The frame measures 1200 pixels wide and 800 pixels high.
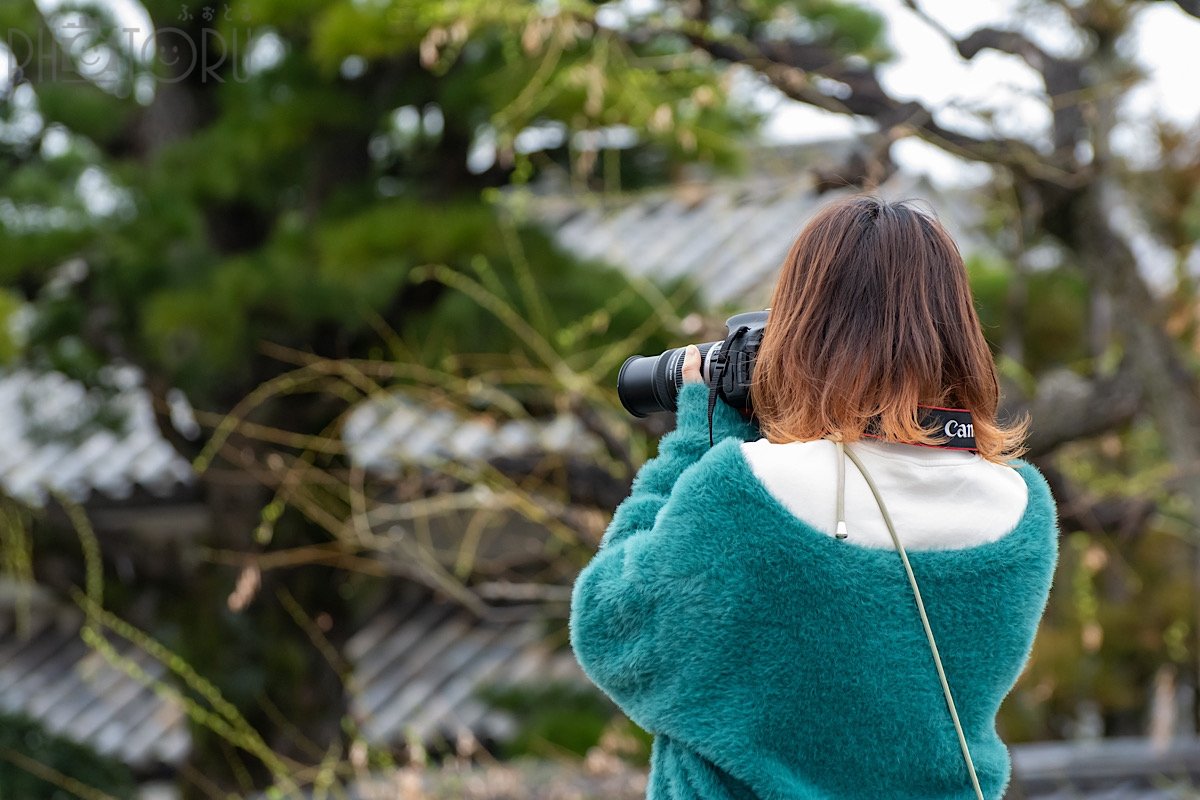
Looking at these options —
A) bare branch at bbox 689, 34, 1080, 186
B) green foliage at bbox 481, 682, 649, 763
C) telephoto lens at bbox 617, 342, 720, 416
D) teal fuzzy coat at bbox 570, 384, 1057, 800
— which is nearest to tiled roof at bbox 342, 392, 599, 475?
green foliage at bbox 481, 682, 649, 763

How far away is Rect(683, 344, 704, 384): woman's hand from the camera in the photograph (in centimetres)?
110

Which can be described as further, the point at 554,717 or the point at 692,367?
the point at 554,717

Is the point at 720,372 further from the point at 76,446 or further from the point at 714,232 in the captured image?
the point at 714,232

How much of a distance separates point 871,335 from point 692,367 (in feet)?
0.55

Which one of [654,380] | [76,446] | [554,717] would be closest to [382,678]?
[554,717]

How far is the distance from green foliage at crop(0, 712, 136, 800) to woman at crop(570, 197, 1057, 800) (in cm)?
246

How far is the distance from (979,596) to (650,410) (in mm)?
333

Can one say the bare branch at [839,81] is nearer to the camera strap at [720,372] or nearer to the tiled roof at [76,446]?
the camera strap at [720,372]

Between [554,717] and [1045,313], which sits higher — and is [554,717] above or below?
below

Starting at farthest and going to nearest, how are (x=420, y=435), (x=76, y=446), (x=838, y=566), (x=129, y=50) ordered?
(x=420, y=435), (x=76, y=446), (x=129, y=50), (x=838, y=566)

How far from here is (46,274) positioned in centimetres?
316

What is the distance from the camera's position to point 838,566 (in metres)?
0.98

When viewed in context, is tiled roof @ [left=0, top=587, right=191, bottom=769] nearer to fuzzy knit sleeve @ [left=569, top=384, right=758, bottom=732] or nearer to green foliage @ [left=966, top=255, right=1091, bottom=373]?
green foliage @ [left=966, top=255, right=1091, bottom=373]

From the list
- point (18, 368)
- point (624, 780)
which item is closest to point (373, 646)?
point (18, 368)
